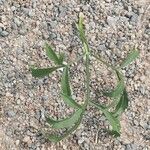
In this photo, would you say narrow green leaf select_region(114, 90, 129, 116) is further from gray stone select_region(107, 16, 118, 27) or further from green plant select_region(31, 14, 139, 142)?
gray stone select_region(107, 16, 118, 27)

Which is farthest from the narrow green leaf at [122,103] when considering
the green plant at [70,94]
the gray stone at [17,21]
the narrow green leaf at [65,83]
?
the gray stone at [17,21]

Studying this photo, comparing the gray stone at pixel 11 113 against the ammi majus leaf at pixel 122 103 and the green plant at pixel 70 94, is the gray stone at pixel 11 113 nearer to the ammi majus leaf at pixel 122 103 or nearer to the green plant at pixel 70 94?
the green plant at pixel 70 94

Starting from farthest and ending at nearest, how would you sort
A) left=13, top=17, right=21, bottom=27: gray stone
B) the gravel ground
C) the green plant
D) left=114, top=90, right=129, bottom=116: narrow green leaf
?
left=13, top=17, right=21, bottom=27: gray stone, the gravel ground, left=114, top=90, right=129, bottom=116: narrow green leaf, the green plant

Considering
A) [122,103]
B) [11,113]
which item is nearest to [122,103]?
[122,103]

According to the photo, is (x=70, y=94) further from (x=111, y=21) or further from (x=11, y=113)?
(x=111, y=21)

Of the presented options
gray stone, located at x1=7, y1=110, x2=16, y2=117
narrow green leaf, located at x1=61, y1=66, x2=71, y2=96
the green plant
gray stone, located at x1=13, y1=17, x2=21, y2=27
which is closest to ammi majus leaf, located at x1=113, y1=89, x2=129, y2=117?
the green plant

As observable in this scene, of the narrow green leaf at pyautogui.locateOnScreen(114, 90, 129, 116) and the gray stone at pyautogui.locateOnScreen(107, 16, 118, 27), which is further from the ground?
the gray stone at pyautogui.locateOnScreen(107, 16, 118, 27)

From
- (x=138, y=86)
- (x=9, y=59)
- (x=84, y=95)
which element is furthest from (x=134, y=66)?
(x=9, y=59)

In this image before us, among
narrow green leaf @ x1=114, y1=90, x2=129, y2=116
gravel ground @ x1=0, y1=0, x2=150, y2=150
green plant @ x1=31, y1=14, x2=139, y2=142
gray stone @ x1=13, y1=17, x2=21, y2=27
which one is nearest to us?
green plant @ x1=31, y1=14, x2=139, y2=142

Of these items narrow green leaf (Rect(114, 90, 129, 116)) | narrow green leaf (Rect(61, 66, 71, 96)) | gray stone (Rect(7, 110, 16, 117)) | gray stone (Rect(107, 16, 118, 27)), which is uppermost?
narrow green leaf (Rect(61, 66, 71, 96))

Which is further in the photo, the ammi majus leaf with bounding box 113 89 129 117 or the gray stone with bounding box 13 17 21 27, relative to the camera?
the gray stone with bounding box 13 17 21 27
